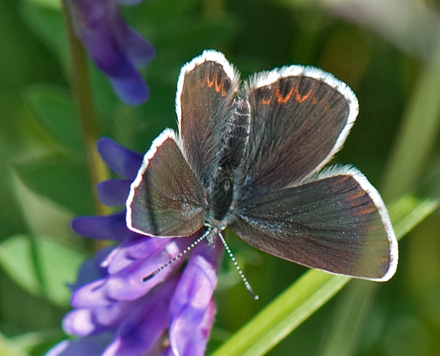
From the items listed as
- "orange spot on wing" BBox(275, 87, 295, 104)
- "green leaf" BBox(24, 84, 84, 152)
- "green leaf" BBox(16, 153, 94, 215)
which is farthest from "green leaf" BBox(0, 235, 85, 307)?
"orange spot on wing" BBox(275, 87, 295, 104)

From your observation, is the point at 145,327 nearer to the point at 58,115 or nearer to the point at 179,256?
the point at 179,256

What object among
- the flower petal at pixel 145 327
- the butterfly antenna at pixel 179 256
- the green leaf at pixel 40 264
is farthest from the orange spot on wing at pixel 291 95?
the green leaf at pixel 40 264

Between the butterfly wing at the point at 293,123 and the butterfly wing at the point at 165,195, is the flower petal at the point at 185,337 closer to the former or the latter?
the butterfly wing at the point at 165,195

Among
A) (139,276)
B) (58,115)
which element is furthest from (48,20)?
(139,276)

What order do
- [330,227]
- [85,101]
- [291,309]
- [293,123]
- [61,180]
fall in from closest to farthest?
[330,227]
[291,309]
[293,123]
[85,101]
[61,180]

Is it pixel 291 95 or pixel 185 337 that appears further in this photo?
pixel 291 95

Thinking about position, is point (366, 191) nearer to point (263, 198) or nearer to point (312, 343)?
point (263, 198)
